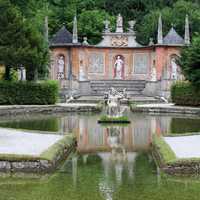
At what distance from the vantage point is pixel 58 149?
1289 cm

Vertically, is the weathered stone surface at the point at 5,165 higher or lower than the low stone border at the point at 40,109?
lower

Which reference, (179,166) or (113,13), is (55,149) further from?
(113,13)

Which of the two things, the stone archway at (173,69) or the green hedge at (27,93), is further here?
the stone archway at (173,69)

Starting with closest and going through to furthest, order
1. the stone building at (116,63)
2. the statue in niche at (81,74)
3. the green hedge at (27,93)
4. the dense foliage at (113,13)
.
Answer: the green hedge at (27,93), the stone building at (116,63), the statue in niche at (81,74), the dense foliage at (113,13)

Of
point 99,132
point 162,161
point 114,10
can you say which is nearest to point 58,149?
point 162,161

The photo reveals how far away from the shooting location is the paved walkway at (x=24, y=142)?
1285 cm

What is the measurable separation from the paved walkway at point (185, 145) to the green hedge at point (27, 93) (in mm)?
16547

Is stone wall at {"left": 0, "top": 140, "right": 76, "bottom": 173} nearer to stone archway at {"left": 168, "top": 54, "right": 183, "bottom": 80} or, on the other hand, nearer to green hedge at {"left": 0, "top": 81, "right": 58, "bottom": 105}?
green hedge at {"left": 0, "top": 81, "right": 58, "bottom": 105}

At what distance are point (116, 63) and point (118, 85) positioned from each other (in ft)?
8.69

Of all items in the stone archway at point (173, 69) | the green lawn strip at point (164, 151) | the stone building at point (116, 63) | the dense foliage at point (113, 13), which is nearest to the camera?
the green lawn strip at point (164, 151)

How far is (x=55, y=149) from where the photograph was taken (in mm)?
12719

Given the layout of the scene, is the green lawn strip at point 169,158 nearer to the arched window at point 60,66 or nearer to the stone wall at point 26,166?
the stone wall at point 26,166

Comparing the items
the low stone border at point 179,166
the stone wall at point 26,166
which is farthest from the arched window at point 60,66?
the stone wall at point 26,166

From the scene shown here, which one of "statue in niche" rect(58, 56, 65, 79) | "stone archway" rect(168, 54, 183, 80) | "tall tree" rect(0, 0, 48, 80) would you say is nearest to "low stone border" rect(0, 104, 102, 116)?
"tall tree" rect(0, 0, 48, 80)
